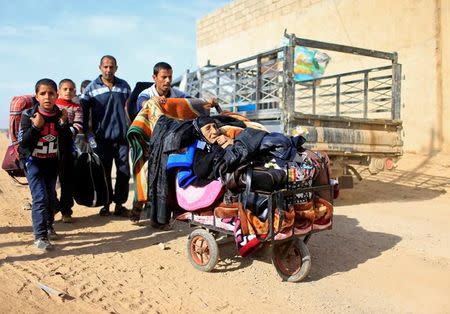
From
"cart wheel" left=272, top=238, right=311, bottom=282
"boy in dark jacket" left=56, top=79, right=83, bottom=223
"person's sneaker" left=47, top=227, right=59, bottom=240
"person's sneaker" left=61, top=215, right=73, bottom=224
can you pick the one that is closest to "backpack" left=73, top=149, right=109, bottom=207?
"boy in dark jacket" left=56, top=79, right=83, bottom=223

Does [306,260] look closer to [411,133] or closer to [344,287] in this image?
[344,287]

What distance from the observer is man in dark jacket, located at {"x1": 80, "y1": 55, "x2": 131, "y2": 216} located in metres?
5.77

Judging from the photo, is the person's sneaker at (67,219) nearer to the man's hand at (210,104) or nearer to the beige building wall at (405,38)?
the man's hand at (210,104)

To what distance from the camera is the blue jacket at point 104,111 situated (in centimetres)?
577

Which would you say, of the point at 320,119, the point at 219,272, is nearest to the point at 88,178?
the point at 219,272

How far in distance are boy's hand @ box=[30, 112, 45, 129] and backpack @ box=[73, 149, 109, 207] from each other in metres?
1.44

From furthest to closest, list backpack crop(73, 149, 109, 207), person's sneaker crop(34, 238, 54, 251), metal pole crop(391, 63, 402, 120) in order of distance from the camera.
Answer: metal pole crop(391, 63, 402, 120), backpack crop(73, 149, 109, 207), person's sneaker crop(34, 238, 54, 251)

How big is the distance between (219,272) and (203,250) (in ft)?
0.78

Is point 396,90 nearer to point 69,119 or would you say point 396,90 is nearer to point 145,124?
point 145,124

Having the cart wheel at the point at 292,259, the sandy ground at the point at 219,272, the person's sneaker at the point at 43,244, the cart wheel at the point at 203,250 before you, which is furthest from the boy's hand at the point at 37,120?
the cart wheel at the point at 292,259

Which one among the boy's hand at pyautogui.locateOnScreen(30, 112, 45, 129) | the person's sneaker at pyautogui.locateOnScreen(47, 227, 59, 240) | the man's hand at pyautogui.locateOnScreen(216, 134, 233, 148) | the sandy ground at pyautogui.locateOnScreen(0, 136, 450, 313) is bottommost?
the sandy ground at pyautogui.locateOnScreen(0, 136, 450, 313)

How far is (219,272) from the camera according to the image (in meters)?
3.88

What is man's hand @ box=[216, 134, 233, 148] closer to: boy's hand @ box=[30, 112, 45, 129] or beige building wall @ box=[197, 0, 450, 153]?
boy's hand @ box=[30, 112, 45, 129]

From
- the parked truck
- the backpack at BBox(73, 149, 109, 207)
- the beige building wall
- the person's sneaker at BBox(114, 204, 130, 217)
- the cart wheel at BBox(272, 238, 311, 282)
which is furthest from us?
the beige building wall
